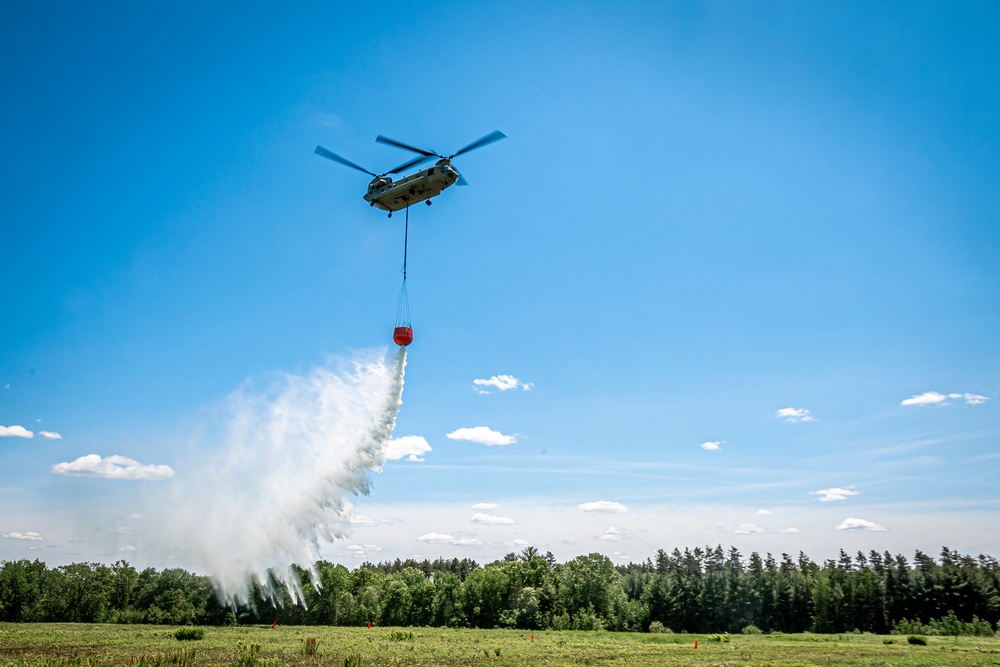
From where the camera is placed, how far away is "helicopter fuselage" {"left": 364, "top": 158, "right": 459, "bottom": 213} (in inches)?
1404

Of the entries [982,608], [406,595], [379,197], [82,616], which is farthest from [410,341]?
[982,608]

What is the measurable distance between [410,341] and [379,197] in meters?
9.60

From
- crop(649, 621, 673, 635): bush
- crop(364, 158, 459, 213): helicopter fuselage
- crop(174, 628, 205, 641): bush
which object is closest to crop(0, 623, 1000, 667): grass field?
crop(174, 628, 205, 641): bush

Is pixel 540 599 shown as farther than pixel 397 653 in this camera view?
Yes

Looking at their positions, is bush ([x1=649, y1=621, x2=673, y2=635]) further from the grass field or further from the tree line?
the grass field

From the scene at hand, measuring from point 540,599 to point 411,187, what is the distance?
75461mm

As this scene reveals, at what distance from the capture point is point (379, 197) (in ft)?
125

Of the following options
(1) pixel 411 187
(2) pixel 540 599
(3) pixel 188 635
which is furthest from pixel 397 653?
(2) pixel 540 599

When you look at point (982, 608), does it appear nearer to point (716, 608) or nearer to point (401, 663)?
point (716, 608)

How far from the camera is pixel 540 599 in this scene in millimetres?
91312

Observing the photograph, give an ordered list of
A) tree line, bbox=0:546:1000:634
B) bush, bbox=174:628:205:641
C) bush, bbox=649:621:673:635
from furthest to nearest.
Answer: bush, bbox=649:621:673:635 < tree line, bbox=0:546:1000:634 < bush, bbox=174:628:205:641

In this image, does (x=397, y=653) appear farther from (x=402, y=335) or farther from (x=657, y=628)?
(x=657, y=628)

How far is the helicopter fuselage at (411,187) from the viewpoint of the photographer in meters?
35.7

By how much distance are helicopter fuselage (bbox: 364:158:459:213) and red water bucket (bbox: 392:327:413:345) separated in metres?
7.89
